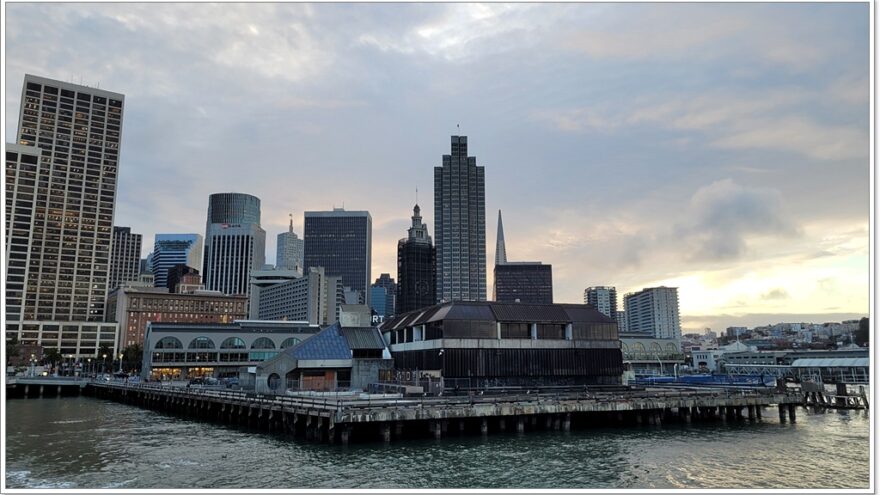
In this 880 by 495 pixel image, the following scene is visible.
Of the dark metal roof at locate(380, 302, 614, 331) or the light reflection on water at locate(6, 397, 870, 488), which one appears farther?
the dark metal roof at locate(380, 302, 614, 331)

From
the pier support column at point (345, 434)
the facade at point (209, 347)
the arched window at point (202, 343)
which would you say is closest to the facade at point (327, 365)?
the pier support column at point (345, 434)

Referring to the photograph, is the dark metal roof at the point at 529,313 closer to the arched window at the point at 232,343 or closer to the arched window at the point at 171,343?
the arched window at the point at 232,343

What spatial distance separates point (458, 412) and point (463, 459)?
8.47 m

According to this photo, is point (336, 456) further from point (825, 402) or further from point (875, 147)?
point (825, 402)

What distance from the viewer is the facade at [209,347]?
148 m

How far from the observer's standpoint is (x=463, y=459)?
4288cm

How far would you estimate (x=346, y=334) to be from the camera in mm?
89125

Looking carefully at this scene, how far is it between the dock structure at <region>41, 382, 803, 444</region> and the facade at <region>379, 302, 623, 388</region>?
45.3 feet

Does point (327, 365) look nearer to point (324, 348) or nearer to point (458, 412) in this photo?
point (324, 348)

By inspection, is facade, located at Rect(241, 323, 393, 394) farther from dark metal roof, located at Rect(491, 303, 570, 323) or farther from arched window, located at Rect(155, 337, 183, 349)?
arched window, located at Rect(155, 337, 183, 349)

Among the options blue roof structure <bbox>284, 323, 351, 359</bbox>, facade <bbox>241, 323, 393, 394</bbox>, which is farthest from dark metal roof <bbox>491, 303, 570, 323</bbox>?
blue roof structure <bbox>284, 323, 351, 359</bbox>

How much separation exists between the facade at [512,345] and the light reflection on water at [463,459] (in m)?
20.4

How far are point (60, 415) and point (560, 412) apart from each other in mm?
62664

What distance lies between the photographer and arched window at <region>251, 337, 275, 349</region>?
15325cm
